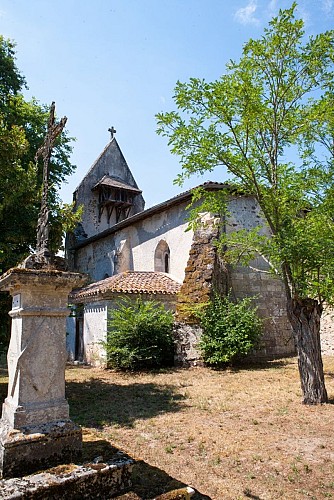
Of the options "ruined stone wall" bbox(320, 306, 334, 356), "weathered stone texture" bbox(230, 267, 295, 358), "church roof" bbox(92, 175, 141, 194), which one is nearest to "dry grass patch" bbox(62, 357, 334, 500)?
"weathered stone texture" bbox(230, 267, 295, 358)

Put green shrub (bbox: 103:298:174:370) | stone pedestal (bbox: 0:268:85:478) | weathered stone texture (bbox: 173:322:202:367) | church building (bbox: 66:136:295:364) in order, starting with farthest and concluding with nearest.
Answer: church building (bbox: 66:136:295:364), weathered stone texture (bbox: 173:322:202:367), green shrub (bbox: 103:298:174:370), stone pedestal (bbox: 0:268:85:478)

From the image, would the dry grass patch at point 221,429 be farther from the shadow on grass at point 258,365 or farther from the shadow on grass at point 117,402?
the shadow on grass at point 258,365

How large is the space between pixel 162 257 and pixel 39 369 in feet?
43.2

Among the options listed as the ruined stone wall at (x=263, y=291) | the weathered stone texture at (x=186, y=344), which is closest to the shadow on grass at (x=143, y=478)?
the weathered stone texture at (x=186, y=344)

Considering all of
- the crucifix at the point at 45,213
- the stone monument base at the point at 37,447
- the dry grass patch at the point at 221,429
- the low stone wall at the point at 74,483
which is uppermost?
the crucifix at the point at 45,213

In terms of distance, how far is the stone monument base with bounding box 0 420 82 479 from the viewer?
314cm

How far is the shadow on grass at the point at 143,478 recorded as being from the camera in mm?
3307

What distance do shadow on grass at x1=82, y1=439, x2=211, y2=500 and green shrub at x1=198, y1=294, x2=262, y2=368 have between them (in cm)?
735

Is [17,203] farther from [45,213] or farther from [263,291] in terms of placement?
[263,291]

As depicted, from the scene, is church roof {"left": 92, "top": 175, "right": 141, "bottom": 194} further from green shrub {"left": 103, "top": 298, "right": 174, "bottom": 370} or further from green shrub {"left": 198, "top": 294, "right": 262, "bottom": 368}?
green shrub {"left": 198, "top": 294, "right": 262, "bottom": 368}

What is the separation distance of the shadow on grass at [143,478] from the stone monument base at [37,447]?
0.55 ft

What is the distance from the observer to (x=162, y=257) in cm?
1664

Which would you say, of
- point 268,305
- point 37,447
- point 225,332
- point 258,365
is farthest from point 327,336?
point 37,447

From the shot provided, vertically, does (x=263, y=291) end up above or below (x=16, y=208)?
below
